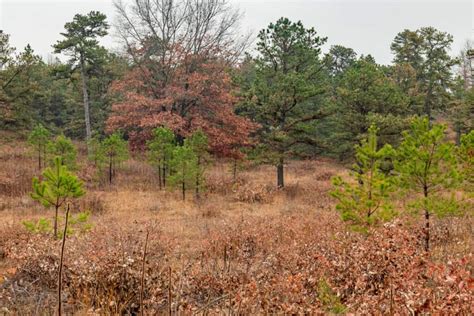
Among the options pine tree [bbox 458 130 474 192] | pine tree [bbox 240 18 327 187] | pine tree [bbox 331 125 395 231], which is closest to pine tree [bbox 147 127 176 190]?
pine tree [bbox 240 18 327 187]

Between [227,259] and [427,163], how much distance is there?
5.13m

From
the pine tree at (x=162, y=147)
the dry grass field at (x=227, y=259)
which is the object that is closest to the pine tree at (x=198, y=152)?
the dry grass field at (x=227, y=259)

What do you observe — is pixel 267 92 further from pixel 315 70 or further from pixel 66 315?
pixel 66 315

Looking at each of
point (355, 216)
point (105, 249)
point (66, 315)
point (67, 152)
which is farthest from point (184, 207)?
point (66, 315)

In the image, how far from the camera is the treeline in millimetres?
20125

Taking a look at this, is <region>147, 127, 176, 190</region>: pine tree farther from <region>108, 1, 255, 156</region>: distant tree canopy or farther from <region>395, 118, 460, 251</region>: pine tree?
<region>395, 118, 460, 251</region>: pine tree

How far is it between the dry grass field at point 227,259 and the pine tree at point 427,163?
1162 millimetres

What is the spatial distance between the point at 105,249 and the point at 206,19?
26.0m

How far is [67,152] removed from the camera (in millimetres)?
19141

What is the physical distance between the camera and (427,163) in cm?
854

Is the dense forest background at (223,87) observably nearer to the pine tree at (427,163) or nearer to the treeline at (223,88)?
the treeline at (223,88)

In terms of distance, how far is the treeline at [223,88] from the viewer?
20.1m

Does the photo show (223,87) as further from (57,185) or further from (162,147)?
(57,185)

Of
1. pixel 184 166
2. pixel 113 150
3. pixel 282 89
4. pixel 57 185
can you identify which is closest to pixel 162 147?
pixel 184 166
